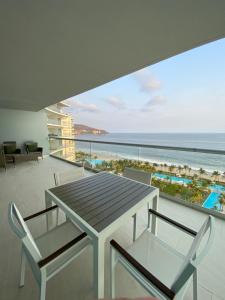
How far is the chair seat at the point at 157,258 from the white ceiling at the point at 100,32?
2020mm

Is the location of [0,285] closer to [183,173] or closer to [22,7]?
[22,7]

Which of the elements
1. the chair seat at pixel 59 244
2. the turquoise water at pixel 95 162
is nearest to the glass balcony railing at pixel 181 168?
the turquoise water at pixel 95 162

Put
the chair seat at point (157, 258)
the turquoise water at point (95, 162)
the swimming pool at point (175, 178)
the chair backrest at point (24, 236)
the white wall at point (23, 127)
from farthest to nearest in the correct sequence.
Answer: the white wall at point (23, 127), the turquoise water at point (95, 162), the swimming pool at point (175, 178), the chair seat at point (157, 258), the chair backrest at point (24, 236)

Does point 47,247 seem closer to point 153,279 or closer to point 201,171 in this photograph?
point 153,279

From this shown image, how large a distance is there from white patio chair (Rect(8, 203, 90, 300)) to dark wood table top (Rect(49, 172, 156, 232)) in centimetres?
16

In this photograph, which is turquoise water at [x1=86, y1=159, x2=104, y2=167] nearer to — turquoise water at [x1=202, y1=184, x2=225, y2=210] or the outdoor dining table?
the outdoor dining table

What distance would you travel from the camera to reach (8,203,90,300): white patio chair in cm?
81

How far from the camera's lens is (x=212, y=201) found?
2217mm

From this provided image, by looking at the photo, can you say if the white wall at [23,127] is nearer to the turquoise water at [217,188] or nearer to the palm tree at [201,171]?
the palm tree at [201,171]

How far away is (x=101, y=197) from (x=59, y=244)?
506 mm

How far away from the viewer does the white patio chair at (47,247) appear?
0.81 meters


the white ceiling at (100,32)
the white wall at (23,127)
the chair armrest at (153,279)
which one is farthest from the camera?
the white wall at (23,127)

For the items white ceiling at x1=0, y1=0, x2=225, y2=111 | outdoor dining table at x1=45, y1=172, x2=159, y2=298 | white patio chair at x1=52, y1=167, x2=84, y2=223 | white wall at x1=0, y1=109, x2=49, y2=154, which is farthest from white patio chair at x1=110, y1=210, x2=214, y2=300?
white wall at x1=0, y1=109, x2=49, y2=154

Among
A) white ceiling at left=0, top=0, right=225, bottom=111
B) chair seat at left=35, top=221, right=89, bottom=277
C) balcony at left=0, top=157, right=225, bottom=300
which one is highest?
white ceiling at left=0, top=0, right=225, bottom=111
